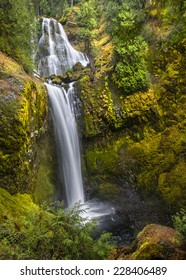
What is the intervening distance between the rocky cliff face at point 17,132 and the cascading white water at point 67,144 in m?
2.74

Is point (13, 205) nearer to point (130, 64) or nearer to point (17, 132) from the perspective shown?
point (17, 132)

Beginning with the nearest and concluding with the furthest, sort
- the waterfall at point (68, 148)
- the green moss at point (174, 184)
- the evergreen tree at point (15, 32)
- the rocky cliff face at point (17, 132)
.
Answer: the rocky cliff face at point (17, 132)
the evergreen tree at point (15, 32)
the green moss at point (174, 184)
the waterfall at point (68, 148)

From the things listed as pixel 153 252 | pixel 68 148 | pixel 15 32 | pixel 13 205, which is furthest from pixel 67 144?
pixel 153 252

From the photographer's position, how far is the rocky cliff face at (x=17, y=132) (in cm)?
808

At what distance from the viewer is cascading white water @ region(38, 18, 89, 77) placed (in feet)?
75.7

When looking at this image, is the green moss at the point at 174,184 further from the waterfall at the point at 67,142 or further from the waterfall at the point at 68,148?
the waterfall at the point at 67,142

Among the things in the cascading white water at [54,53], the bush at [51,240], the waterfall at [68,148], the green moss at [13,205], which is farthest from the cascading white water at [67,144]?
the cascading white water at [54,53]

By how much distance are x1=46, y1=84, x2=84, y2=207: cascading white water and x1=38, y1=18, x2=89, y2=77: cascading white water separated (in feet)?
31.6

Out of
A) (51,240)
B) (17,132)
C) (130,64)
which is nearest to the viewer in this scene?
(51,240)

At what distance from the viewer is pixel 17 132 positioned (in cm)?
840

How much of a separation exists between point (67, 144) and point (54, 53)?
45.5 feet

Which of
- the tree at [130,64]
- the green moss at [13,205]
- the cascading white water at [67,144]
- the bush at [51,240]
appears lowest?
the bush at [51,240]

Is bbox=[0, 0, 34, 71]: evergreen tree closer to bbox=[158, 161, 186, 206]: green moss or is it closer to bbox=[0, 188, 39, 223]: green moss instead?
bbox=[0, 188, 39, 223]: green moss
